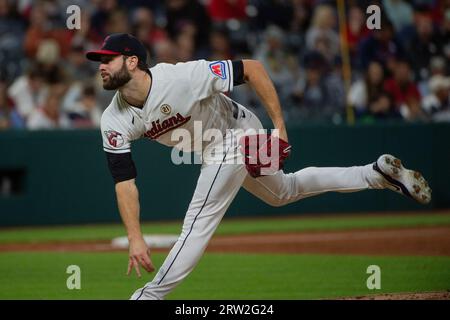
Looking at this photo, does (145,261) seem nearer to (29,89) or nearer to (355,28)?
(29,89)

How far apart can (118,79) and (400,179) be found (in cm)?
219

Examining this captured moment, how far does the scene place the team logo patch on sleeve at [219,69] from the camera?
20.7 ft

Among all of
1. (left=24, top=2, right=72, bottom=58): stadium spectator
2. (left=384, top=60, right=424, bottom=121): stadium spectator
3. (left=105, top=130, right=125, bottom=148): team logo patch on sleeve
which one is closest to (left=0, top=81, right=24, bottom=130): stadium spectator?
(left=24, top=2, right=72, bottom=58): stadium spectator

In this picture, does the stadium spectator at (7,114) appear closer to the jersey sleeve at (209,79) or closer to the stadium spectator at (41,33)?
the stadium spectator at (41,33)

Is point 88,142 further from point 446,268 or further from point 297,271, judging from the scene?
point 446,268

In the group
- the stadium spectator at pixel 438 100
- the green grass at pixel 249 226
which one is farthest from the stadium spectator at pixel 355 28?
the green grass at pixel 249 226

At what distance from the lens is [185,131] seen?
6414 mm

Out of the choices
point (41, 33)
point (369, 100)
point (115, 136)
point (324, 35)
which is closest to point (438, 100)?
point (369, 100)

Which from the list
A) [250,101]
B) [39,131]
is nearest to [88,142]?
[39,131]

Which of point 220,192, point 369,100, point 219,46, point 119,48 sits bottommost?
point 220,192

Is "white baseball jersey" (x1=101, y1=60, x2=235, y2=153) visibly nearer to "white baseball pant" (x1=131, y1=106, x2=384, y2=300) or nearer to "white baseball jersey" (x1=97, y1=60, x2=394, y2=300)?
"white baseball jersey" (x1=97, y1=60, x2=394, y2=300)

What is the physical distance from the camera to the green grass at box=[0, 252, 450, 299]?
7.76m

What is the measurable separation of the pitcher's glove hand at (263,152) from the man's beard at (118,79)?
92 cm
